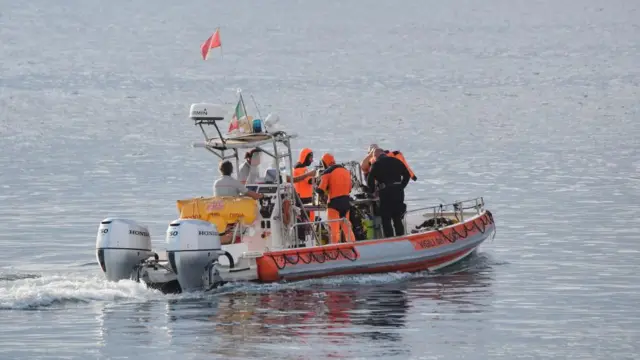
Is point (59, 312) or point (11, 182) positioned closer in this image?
point (59, 312)

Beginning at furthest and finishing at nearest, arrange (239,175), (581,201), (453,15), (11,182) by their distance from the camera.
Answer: (453,15), (11,182), (581,201), (239,175)

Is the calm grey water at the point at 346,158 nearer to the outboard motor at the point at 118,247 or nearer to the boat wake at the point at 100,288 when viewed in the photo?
the boat wake at the point at 100,288

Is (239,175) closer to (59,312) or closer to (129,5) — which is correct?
(59,312)

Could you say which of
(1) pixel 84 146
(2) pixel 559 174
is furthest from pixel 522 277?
(1) pixel 84 146

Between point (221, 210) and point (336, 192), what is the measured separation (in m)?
1.80

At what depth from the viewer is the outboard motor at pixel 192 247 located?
18.7 meters

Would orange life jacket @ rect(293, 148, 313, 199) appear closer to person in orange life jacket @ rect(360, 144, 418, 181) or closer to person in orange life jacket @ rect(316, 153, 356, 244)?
person in orange life jacket @ rect(360, 144, 418, 181)

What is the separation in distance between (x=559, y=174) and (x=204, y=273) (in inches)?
646

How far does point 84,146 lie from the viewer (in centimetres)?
4084

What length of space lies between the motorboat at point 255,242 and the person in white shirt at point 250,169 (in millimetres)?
146

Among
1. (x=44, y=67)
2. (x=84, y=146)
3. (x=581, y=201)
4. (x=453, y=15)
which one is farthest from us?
(x=453, y=15)

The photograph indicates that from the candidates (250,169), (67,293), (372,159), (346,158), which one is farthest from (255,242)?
(346,158)

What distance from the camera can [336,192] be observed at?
20672mm

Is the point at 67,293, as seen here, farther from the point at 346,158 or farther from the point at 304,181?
the point at 346,158
